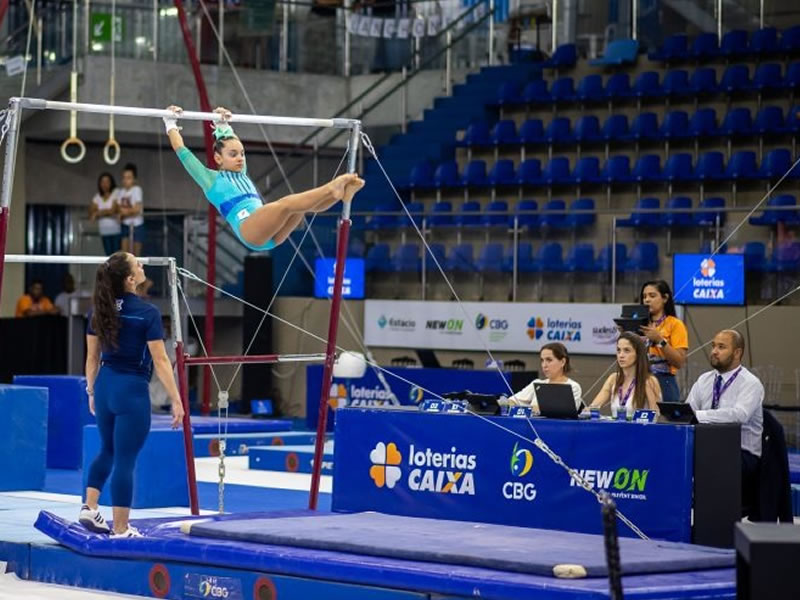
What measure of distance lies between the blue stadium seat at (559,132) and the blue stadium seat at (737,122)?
6.82 feet

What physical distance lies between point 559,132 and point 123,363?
1251cm

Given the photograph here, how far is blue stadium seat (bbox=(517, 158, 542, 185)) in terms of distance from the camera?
19578 millimetres

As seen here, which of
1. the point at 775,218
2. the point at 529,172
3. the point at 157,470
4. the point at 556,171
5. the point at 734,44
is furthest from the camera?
the point at 734,44

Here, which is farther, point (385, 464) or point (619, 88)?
point (619, 88)

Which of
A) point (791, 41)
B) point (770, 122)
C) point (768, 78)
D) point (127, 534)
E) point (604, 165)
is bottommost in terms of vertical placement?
point (127, 534)

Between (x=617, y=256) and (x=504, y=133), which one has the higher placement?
(x=504, y=133)

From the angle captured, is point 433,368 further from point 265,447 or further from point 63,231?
point 63,231

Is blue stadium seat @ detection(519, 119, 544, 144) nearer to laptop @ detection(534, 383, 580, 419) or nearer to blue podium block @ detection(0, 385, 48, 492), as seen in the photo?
blue podium block @ detection(0, 385, 48, 492)

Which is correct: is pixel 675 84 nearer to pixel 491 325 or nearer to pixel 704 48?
pixel 704 48

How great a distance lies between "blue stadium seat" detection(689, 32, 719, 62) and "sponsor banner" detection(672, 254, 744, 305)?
4926mm

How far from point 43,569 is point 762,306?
9.26 meters

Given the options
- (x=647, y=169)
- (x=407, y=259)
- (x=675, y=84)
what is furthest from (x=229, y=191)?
(x=675, y=84)

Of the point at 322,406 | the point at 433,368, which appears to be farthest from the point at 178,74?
the point at 322,406

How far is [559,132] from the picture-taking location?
65.9 feet
